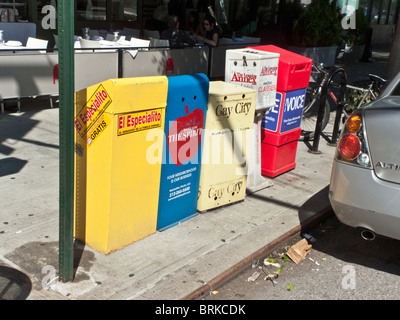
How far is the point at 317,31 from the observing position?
55.4ft

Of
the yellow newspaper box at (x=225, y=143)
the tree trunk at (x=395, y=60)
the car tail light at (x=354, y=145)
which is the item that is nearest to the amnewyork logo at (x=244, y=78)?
the yellow newspaper box at (x=225, y=143)

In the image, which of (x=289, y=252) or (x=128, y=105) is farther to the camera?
(x=289, y=252)

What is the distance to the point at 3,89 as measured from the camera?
8484mm

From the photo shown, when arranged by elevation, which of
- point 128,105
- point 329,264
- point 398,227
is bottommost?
point 329,264

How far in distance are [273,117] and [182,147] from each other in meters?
1.84

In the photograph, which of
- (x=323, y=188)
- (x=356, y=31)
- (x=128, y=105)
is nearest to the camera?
(x=128, y=105)

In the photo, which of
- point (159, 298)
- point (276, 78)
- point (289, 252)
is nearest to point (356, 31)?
point (276, 78)

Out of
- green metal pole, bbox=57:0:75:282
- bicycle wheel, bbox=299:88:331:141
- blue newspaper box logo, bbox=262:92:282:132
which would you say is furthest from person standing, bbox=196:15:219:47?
green metal pole, bbox=57:0:75:282

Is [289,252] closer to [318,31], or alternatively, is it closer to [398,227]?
[398,227]

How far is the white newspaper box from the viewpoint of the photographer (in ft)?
18.2

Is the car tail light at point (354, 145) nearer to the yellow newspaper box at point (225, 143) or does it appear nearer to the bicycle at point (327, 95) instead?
the yellow newspaper box at point (225, 143)

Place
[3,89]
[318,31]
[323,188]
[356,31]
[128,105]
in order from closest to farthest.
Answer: [128,105] → [323,188] → [3,89] → [318,31] → [356,31]
